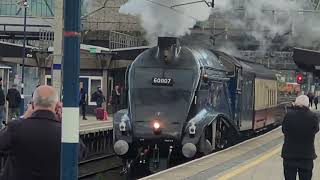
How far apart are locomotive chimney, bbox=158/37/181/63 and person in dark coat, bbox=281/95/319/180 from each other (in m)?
6.80

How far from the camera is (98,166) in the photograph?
794 inches

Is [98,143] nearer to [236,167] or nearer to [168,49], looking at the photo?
[168,49]

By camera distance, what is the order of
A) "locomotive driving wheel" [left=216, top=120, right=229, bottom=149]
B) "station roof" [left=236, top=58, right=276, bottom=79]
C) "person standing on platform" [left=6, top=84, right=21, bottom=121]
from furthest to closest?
"person standing on platform" [left=6, top=84, right=21, bottom=121] → "station roof" [left=236, top=58, right=276, bottom=79] → "locomotive driving wheel" [left=216, top=120, right=229, bottom=149]

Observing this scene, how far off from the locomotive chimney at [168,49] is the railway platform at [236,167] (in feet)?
8.00

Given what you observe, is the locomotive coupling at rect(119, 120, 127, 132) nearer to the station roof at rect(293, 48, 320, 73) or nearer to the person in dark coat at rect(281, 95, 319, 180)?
the person in dark coat at rect(281, 95, 319, 180)

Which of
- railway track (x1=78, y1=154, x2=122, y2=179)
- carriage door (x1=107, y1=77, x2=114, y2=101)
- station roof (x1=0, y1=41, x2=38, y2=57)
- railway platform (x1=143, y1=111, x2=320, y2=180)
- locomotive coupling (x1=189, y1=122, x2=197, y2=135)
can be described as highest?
station roof (x1=0, y1=41, x2=38, y2=57)

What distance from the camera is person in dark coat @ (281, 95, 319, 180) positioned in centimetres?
813

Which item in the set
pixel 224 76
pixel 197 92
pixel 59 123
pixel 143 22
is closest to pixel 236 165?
pixel 197 92

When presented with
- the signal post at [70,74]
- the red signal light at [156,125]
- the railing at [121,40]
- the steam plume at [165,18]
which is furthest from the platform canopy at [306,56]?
the signal post at [70,74]

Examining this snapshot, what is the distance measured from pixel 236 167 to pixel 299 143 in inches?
196

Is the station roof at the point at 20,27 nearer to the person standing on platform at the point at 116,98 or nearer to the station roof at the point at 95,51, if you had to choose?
the station roof at the point at 95,51

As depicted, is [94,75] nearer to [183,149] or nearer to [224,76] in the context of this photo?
[224,76]

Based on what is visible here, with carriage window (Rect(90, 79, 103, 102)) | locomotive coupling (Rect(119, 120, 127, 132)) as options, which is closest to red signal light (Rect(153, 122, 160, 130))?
locomotive coupling (Rect(119, 120, 127, 132))

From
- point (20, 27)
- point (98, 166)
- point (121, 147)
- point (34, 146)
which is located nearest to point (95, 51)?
point (98, 166)
